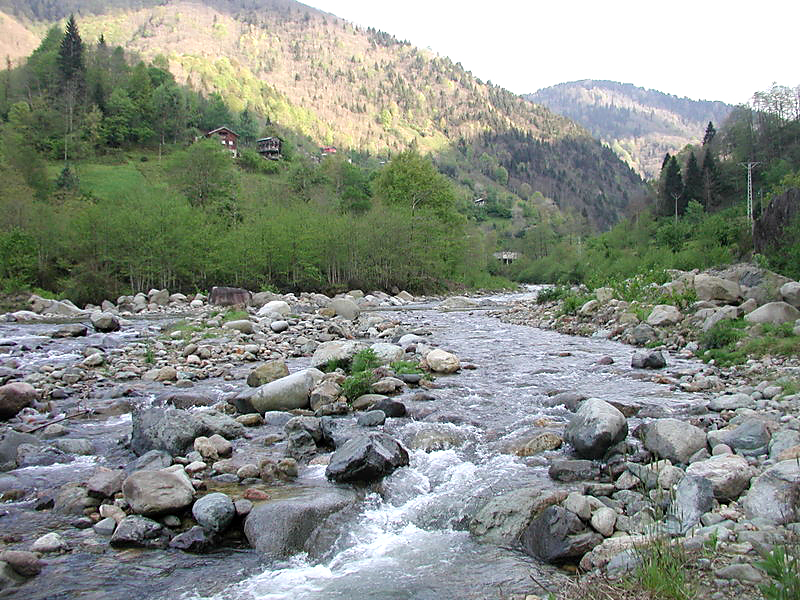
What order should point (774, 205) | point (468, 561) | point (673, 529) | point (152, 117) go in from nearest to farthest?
point (673, 529) → point (468, 561) → point (774, 205) → point (152, 117)

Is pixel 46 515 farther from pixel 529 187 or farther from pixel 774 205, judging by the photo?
pixel 529 187

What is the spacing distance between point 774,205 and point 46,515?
23.2 m

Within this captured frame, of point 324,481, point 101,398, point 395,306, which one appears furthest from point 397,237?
point 324,481

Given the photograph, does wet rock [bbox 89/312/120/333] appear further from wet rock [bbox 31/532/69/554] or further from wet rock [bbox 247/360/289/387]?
wet rock [bbox 31/532/69/554]

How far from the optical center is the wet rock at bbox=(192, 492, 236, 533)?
5.05m

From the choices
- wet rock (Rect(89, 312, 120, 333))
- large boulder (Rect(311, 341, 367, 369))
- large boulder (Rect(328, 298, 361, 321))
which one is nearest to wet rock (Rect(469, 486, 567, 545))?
large boulder (Rect(311, 341, 367, 369))

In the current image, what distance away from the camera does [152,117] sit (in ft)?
263

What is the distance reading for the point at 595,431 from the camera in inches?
256

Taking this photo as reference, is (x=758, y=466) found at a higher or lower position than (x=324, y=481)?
higher

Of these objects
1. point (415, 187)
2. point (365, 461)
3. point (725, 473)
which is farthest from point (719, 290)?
point (415, 187)

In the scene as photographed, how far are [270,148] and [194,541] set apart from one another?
98.7 metres

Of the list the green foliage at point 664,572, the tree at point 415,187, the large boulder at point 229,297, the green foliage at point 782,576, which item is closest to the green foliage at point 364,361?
the green foliage at point 664,572

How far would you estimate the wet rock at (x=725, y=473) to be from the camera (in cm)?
477

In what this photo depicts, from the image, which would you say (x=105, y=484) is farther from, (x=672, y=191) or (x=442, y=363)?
(x=672, y=191)
